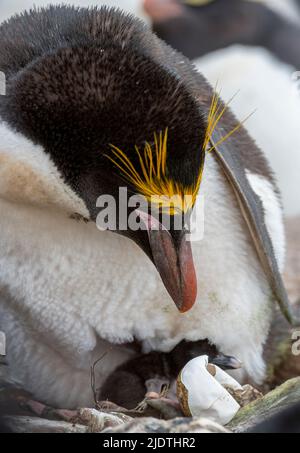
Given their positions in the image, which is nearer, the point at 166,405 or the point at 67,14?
the point at 166,405

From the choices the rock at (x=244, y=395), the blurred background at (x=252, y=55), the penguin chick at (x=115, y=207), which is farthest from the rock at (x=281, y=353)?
the blurred background at (x=252, y=55)

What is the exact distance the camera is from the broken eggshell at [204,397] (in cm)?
189

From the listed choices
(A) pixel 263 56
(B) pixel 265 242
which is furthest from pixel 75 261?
(A) pixel 263 56

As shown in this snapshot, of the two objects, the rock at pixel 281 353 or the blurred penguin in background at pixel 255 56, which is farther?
the blurred penguin in background at pixel 255 56

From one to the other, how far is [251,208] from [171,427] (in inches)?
27.1

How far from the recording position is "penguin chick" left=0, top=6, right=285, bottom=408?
1.90 meters

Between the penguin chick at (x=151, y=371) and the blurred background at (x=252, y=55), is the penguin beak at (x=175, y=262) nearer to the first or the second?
the penguin chick at (x=151, y=371)

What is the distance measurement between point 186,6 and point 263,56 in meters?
0.46

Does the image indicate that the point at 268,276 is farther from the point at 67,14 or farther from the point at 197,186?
the point at 67,14

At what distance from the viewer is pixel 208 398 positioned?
1885 mm

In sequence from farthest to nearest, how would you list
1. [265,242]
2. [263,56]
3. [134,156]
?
1. [263,56]
2. [265,242]
3. [134,156]

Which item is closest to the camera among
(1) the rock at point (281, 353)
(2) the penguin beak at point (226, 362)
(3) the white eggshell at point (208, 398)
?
(3) the white eggshell at point (208, 398)

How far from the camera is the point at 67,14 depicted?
211 cm

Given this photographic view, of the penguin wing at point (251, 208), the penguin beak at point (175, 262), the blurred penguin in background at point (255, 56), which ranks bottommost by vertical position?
the penguin beak at point (175, 262)
